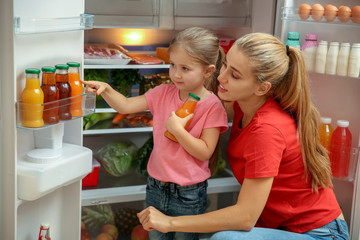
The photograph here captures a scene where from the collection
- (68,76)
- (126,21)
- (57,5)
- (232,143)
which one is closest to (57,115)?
(68,76)

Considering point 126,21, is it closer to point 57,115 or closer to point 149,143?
point 149,143

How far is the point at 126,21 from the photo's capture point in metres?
2.69

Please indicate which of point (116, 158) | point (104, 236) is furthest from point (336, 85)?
point (104, 236)

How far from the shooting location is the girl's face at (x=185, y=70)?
197cm

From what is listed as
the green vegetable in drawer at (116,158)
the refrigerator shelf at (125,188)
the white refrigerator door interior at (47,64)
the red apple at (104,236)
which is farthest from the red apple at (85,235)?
the white refrigerator door interior at (47,64)

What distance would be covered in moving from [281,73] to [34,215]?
1.13m

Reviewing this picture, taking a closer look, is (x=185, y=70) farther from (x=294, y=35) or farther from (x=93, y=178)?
(x=93, y=178)

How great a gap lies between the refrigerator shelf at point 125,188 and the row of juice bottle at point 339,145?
24.2 inches

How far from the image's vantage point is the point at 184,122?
1.91 meters

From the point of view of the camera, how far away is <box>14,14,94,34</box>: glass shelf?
159 centimetres

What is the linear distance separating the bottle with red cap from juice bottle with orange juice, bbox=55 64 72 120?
4.64 ft

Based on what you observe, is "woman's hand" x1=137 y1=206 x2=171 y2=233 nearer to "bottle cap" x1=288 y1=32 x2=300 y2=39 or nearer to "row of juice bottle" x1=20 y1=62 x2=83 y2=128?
"row of juice bottle" x1=20 y1=62 x2=83 y2=128

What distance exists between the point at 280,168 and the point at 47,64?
1.00 metres

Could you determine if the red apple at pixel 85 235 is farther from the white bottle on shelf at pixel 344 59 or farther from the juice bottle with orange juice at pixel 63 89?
the white bottle on shelf at pixel 344 59
